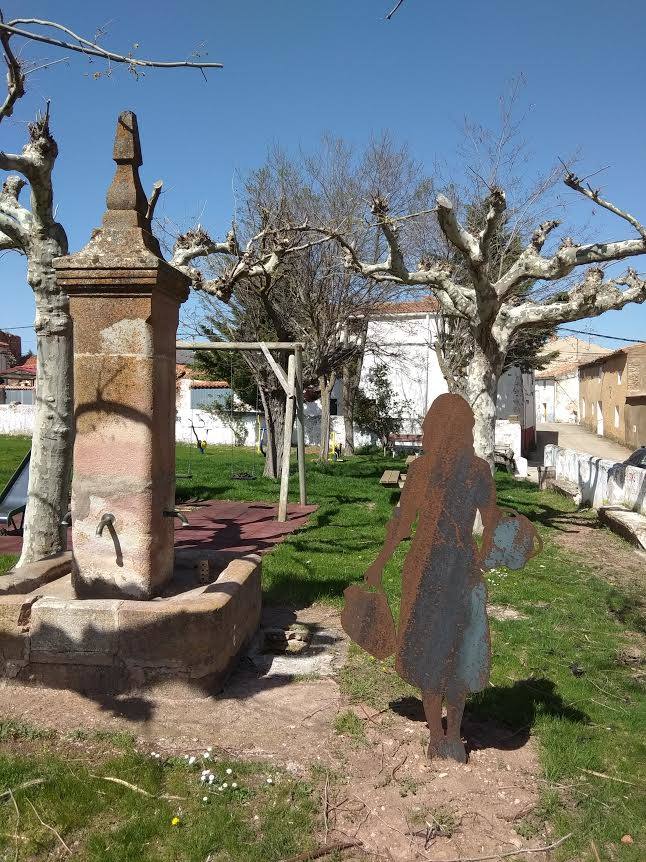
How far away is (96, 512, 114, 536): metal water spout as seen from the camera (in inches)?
163

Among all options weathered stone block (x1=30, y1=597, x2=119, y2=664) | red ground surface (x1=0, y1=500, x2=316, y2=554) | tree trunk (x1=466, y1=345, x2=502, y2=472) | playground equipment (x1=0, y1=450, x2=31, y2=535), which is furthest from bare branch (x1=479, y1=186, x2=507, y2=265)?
weathered stone block (x1=30, y1=597, x2=119, y2=664)

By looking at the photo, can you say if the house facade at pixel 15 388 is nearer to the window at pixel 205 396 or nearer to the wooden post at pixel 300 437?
the wooden post at pixel 300 437

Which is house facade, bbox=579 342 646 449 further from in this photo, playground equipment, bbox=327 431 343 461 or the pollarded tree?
the pollarded tree

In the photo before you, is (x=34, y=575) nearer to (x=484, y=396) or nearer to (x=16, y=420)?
(x=484, y=396)

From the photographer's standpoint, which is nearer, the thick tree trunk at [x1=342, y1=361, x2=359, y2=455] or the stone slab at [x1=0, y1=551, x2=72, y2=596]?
the stone slab at [x1=0, y1=551, x2=72, y2=596]

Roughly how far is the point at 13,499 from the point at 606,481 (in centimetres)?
938

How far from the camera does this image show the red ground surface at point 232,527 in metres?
8.52

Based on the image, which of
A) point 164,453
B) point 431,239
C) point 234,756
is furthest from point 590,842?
point 431,239

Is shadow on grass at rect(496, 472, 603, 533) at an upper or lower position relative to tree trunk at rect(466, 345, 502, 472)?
lower

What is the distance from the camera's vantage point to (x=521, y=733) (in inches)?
149

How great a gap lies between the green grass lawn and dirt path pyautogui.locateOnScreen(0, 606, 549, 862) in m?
0.13

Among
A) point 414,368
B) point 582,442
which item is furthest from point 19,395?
point 582,442

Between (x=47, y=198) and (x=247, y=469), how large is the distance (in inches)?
459

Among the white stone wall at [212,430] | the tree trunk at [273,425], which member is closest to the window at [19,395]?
the white stone wall at [212,430]
